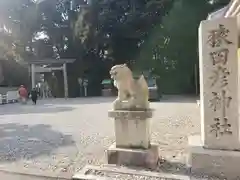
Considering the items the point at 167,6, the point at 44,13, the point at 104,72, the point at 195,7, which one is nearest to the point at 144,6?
the point at 167,6

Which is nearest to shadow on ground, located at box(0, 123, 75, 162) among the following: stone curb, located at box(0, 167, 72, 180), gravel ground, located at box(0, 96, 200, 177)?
gravel ground, located at box(0, 96, 200, 177)

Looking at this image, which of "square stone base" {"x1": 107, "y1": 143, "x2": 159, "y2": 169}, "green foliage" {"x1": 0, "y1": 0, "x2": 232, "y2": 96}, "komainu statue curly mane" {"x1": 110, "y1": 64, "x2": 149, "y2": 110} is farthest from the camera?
"green foliage" {"x1": 0, "y1": 0, "x2": 232, "y2": 96}

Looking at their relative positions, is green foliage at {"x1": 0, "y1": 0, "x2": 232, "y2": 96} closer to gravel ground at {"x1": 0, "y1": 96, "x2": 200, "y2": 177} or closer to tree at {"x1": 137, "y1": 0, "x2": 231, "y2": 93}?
tree at {"x1": 137, "y1": 0, "x2": 231, "y2": 93}

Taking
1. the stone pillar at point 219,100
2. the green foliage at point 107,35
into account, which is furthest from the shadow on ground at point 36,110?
the green foliage at point 107,35

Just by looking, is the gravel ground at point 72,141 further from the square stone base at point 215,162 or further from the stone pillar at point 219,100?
the stone pillar at point 219,100

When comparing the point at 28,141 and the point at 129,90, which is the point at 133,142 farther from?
the point at 28,141

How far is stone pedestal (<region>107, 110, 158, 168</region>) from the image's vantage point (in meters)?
4.28

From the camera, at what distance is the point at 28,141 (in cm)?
643

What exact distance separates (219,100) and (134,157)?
5.55 feet

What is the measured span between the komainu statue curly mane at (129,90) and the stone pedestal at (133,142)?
0.44 ft

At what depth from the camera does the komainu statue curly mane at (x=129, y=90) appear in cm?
440

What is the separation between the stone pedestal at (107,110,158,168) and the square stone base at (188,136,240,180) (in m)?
0.70

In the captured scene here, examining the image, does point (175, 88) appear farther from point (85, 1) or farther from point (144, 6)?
point (85, 1)

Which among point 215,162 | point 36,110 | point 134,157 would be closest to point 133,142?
point 134,157
